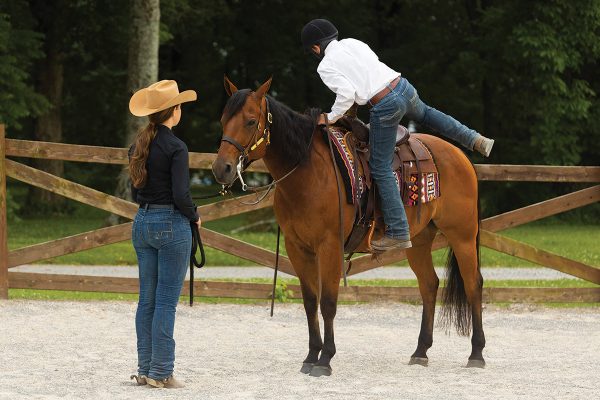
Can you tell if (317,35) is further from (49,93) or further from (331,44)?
(49,93)

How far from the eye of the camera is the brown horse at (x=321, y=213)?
7727 millimetres

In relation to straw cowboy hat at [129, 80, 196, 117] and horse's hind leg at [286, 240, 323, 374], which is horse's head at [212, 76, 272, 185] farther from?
horse's hind leg at [286, 240, 323, 374]

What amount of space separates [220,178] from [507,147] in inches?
883

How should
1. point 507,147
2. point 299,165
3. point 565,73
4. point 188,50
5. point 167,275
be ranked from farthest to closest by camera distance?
1. point 188,50
2. point 507,147
3. point 565,73
4. point 299,165
5. point 167,275

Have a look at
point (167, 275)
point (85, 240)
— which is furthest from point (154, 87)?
point (85, 240)

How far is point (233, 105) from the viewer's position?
766cm

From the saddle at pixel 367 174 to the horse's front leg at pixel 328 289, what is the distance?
34cm

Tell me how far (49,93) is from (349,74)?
69.1 ft

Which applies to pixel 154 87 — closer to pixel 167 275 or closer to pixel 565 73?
pixel 167 275

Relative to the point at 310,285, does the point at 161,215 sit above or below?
above

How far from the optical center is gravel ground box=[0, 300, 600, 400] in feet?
24.3

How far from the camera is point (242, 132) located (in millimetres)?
7629

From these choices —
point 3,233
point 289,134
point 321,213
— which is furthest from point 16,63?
point 321,213

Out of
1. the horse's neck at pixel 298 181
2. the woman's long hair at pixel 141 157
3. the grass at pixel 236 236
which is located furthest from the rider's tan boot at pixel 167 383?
the grass at pixel 236 236
